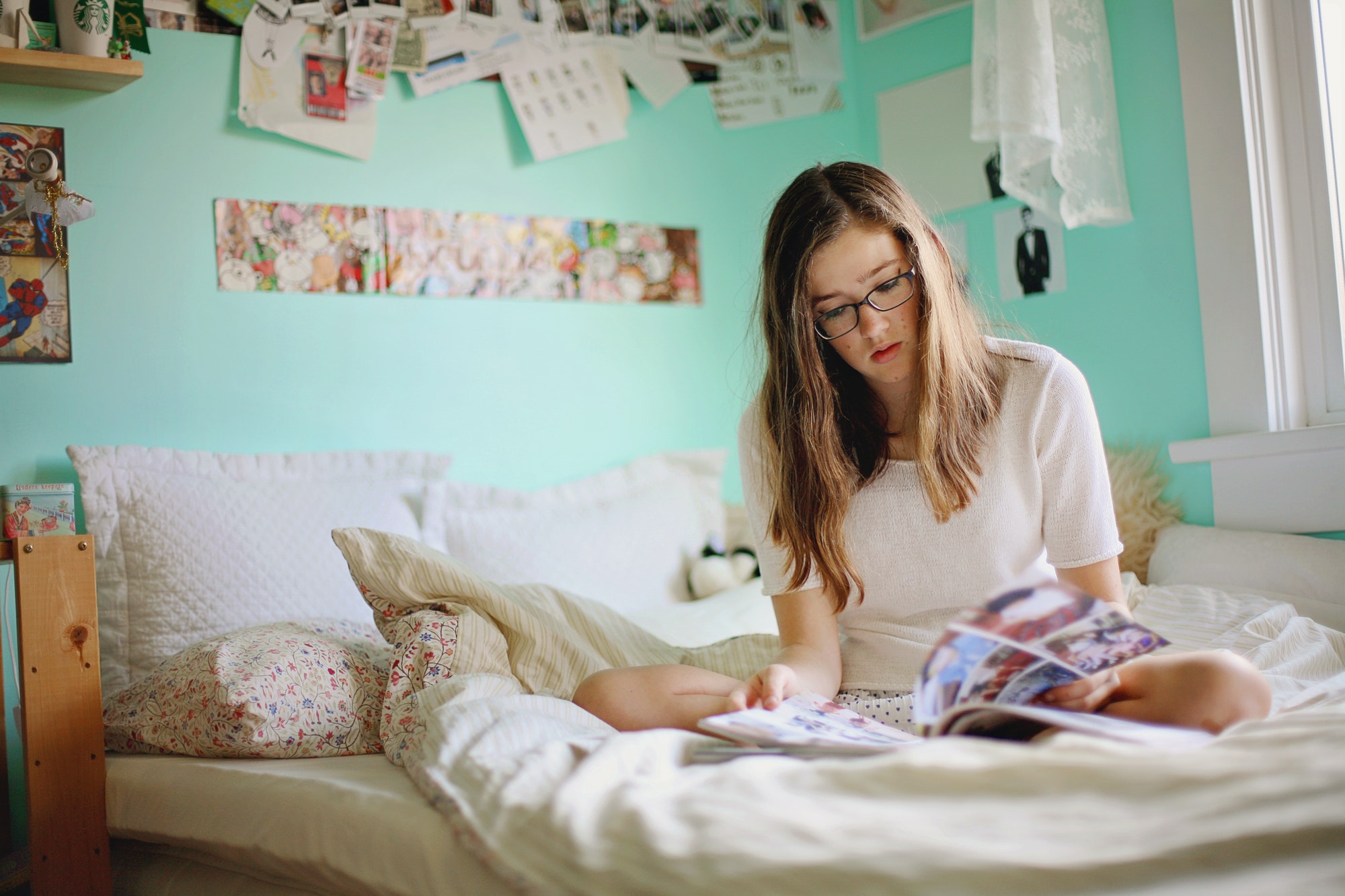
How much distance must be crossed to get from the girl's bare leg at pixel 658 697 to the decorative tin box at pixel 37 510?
0.89m

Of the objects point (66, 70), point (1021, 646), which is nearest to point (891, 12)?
point (66, 70)

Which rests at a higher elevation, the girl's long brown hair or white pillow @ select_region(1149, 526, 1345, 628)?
the girl's long brown hair

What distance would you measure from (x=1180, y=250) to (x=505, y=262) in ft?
4.47

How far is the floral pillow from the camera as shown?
1.21 metres

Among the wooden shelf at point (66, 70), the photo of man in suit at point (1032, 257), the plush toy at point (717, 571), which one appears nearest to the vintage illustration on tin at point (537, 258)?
the wooden shelf at point (66, 70)

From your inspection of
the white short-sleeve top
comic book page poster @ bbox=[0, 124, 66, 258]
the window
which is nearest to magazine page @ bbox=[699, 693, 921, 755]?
the white short-sleeve top

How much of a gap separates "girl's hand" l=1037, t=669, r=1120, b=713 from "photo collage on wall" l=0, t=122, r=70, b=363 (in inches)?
67.0

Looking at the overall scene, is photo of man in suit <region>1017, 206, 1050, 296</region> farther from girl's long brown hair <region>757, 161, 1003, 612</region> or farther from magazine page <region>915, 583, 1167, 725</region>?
magazine page <region>915, 583, 1167, 725</region>

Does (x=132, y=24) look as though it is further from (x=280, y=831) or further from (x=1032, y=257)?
(x=1032, y=257)

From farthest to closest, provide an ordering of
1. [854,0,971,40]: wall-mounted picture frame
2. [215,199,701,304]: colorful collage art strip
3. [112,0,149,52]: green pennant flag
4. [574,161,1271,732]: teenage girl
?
[854,0,971,40]: wall-mounted picture frame → [215,199,701,304]: colorful collage art strip → [112,0,149,52]: green pennant flag → [574,161,1271,732]: teenage girl

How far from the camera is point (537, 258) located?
2.25 metres

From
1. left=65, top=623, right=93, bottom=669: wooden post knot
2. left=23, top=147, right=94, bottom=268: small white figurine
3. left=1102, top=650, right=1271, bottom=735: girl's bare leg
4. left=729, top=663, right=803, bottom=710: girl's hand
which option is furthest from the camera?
left=23, top=147, right=94, bottom=268: small white figurine

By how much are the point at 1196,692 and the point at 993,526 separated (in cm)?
35

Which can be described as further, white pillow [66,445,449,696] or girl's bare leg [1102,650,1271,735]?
white pillow [66,445,449,696]
